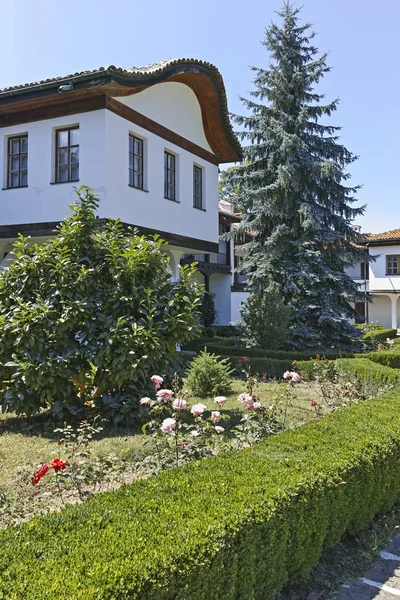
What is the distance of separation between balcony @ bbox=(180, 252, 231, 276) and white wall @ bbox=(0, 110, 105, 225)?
10.9 m

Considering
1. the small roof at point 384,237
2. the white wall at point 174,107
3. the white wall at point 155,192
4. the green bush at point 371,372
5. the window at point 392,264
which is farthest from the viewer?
the window at point 392,264

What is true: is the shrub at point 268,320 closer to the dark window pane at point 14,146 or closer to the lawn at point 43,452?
the lawn at point 43,452

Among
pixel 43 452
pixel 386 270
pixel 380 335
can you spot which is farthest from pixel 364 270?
pixel 43 452

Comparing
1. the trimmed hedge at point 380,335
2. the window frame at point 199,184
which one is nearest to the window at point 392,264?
the trimmed hedge at point 380,335

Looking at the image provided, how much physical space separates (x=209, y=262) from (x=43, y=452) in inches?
723

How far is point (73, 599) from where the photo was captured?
177 cm

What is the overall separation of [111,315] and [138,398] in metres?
1.16

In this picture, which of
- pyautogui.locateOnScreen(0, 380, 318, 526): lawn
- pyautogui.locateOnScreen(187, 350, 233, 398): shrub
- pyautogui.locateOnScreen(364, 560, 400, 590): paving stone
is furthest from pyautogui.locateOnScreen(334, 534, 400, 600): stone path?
pyautogui.locateOnScreen(187, 350, 233, 398): shrub

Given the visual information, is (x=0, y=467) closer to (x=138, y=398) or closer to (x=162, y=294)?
(x=138, y=398)

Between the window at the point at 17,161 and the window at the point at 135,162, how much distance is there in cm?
235

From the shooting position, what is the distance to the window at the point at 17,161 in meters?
10.8

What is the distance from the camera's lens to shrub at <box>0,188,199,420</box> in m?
Answer: 6.02

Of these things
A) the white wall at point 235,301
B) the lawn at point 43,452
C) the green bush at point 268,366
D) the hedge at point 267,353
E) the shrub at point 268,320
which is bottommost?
the lawn at point 43,452

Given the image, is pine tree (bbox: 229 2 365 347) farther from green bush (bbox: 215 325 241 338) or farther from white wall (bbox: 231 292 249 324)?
white wall (bbox: 231 292 249 324)
